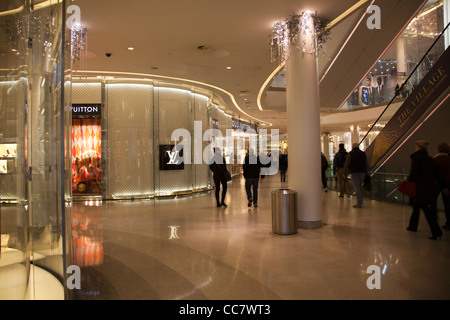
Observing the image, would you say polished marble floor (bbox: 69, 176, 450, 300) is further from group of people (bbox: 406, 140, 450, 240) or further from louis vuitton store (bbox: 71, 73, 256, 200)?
louis vuitton store (bbox: 71, 73, 256, 200)

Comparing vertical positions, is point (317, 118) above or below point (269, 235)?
above

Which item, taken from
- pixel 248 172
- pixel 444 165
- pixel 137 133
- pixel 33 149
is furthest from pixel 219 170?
pixel 33 149

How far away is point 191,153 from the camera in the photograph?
13.0 metres

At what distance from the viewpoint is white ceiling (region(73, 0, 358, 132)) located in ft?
19.4

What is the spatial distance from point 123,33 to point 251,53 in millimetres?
3291

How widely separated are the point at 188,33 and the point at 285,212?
4404 mm

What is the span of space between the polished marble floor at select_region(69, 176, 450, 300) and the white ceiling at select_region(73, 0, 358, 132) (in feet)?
13.6

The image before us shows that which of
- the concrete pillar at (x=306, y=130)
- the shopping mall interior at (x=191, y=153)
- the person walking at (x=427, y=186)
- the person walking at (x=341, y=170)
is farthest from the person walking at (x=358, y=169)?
the person walking at (x=427, y=186)

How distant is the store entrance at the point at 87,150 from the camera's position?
11492 millimetres

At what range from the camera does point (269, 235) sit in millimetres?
5758

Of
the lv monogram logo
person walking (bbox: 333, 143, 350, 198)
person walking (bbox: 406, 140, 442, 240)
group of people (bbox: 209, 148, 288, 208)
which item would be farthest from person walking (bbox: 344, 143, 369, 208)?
the lv monogram logo
